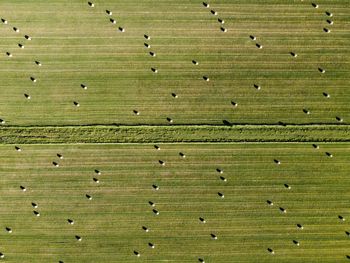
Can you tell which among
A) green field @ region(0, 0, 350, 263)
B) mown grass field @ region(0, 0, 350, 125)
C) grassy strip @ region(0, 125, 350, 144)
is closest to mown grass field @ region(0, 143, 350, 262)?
green field @ region(0, 0, 350, 263)

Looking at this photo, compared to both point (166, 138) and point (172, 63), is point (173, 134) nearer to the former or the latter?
point (166, 138)

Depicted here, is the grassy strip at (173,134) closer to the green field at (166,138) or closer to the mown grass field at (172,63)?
the green field at (166,138)

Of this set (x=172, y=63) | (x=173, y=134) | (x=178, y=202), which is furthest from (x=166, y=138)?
(x=172, y=63)

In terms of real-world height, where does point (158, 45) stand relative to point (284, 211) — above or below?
above

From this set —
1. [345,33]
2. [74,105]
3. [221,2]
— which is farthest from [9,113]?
[345,33]

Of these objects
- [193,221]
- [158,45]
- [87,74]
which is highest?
[158,45]

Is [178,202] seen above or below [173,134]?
below

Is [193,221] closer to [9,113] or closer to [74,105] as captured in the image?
[74,105]
